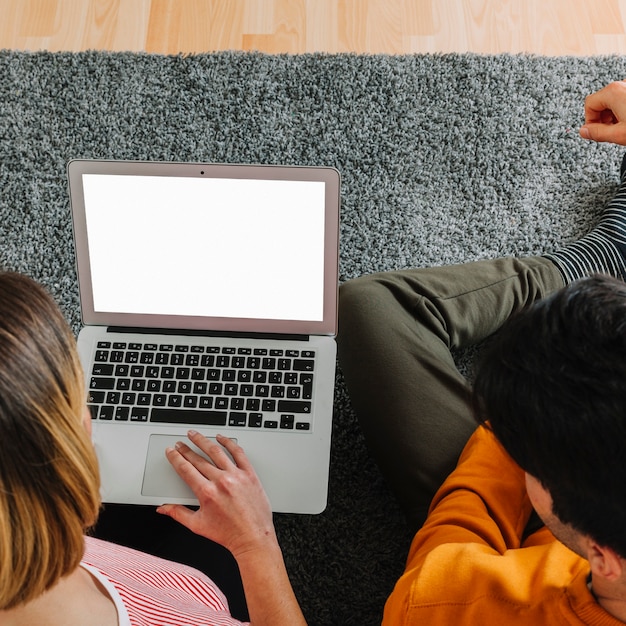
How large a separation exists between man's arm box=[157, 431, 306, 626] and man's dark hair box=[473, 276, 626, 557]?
33cm

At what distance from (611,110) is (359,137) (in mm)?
503

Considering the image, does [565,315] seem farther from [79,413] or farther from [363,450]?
[363,450]

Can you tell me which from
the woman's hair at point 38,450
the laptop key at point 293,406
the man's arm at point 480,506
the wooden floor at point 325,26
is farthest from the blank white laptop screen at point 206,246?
the wooden floor at point 325,26

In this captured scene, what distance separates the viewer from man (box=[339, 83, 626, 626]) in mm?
550

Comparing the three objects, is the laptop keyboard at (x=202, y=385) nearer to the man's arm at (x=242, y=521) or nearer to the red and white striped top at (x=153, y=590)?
the man's arm at (x=242, y=521)

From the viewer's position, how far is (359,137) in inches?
55.3

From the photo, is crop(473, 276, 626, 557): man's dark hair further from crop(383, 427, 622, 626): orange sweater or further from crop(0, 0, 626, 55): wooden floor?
crop(0, 0, 626, 55): wooden floor

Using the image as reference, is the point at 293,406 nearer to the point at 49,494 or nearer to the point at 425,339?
the point at 425,339

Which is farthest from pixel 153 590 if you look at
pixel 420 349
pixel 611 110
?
pixel 611 110

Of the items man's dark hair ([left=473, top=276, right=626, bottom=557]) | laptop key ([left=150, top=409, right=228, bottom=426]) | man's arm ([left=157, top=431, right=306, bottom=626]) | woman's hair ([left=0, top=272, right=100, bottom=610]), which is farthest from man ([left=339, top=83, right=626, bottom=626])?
woman's hair ([left=0, top=272, right=100, bottom=610])

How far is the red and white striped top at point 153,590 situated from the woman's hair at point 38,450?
11 cm

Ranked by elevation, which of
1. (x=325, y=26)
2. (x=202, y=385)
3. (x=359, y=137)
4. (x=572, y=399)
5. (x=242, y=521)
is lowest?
(x=242, y=521)

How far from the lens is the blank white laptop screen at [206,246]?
2.89 feet

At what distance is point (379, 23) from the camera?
5.05 feet
